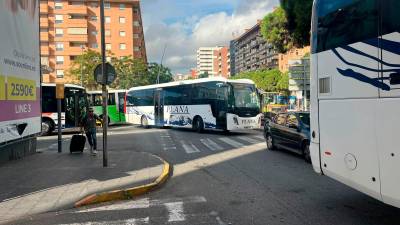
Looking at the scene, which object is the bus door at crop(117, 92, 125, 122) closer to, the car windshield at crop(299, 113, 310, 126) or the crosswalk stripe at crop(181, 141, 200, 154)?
the crosswalk stripe at crop(181, 141, 200, 154)

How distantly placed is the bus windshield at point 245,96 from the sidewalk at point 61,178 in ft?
30.8

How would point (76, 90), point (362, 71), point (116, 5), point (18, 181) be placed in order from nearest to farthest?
point (362, 71) < point (18, 181) < point (76, 90) < point (116, 5)

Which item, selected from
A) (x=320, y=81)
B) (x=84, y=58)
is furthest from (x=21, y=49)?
(x=84, y=58)

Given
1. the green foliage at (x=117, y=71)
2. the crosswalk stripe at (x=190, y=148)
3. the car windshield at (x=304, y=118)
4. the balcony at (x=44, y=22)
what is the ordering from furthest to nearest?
1. the balcony at (x=44, y=22)
2. the green foliage at (x=117, y=71)
3. the crosswalk stripe at (x=190, y=148)
4. the car windshield at (x=304, y=118)

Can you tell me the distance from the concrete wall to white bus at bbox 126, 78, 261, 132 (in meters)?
10.6

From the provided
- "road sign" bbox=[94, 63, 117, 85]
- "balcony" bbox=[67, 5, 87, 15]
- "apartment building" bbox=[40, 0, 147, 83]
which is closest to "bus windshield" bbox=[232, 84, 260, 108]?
"road sign" bbox=[94, 63, 117, 85]

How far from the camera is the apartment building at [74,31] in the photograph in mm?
82250

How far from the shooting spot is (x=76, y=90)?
27.2 meters

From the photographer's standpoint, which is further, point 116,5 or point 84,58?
point 116,5

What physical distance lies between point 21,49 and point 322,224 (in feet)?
31.3

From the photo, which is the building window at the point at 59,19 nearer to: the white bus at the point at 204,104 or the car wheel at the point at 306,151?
the white bus at the point at 204,104

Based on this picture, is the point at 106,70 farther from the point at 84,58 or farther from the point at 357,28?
the point at 84,58

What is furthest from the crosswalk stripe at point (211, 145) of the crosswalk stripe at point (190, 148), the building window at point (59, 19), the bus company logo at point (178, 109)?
the building window at point (59, 19)

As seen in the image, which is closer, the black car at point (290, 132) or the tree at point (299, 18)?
the black car at point (290, 132)
